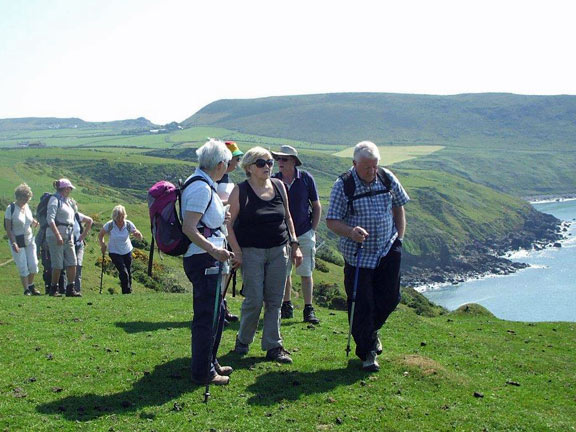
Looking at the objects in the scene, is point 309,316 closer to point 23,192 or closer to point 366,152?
point 366,152

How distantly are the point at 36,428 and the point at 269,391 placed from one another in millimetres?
2936

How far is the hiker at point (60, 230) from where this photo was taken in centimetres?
1536

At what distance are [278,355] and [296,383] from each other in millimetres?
914

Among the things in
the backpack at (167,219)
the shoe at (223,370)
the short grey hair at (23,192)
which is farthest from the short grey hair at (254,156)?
the short grey hair at (23,192)

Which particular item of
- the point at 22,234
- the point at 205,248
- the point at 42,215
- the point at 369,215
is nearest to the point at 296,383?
the point at 205,248

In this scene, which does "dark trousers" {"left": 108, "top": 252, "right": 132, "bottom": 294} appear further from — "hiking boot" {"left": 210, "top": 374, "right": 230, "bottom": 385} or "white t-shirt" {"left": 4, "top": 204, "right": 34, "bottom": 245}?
"hiking boot" {"left": 210, "top": 374, "right": 230, "bottom": 385}

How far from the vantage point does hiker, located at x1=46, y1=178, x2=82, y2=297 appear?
15.4 metres

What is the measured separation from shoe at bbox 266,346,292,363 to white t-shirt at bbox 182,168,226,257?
2322 mm

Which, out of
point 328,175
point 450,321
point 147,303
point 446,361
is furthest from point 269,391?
point 328,175

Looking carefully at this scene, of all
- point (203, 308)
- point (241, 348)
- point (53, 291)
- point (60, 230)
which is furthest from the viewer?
point (53, 291)

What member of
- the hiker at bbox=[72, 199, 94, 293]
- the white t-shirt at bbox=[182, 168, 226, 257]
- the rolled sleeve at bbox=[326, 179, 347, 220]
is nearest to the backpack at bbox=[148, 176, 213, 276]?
the white t-shirt at bbox=[182, 168, 226, 257]

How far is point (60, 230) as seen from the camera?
15.6 meters

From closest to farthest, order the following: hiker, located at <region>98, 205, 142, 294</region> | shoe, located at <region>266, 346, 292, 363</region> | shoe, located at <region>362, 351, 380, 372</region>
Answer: shoe, located at <region>362, 351, 380, 372</region> < shoe, located at <region>266, 346, 292, 363</region> < hiker, located at <region>98, 205, 142, 294</region>

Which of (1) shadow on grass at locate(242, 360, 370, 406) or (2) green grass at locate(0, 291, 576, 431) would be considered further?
(1) shadow on grass at locate(242, 360, 370, 406)
